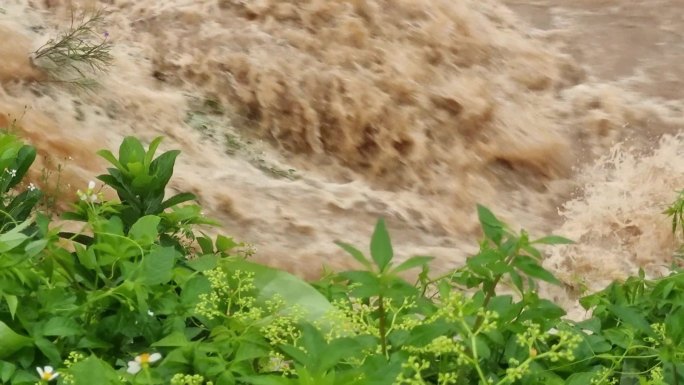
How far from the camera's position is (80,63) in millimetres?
4297

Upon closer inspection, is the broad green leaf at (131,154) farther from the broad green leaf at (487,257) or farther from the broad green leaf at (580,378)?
the broad green leaf at (580,378)

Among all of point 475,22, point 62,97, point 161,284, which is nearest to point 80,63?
point 62,97

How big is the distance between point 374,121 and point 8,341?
12.0 feet

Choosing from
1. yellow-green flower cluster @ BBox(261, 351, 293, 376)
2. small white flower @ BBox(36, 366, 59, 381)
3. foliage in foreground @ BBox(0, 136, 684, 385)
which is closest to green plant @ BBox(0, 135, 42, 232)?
foliage in foreground @ BBox(0, 136, 684, 385)

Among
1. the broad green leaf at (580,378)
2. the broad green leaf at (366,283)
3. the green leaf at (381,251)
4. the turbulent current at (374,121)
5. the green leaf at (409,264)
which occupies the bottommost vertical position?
the turbulent current at (374,121)

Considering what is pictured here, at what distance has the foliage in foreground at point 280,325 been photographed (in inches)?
47.6

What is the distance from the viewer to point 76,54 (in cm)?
425

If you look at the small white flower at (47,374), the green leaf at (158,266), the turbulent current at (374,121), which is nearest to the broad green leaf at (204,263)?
the green leaf at (158,266)

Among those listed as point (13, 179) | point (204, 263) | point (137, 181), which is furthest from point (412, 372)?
point (13, 179)

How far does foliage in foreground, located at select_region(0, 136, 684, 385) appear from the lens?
3.96 feet

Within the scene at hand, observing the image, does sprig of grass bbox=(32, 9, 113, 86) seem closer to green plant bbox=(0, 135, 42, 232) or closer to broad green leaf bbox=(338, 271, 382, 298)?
green plant bbox=(0, 135, 42, 232)

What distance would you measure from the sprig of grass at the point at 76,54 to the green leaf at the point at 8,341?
299 cm

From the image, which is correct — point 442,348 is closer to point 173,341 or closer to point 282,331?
point 282,331

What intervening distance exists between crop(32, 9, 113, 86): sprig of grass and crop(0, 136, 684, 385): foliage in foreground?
268cm
